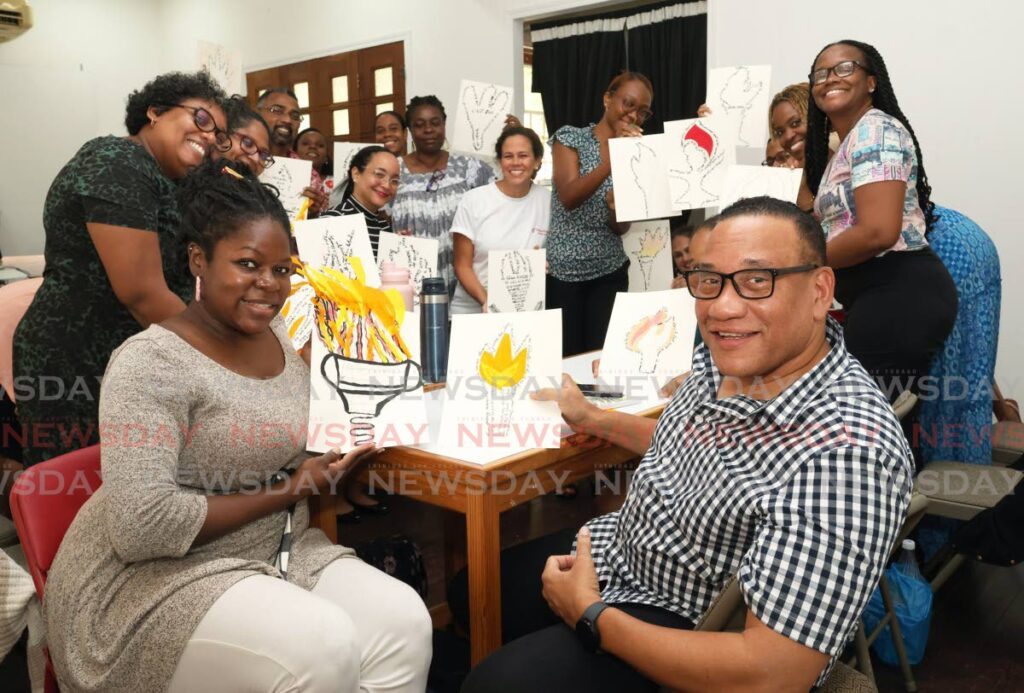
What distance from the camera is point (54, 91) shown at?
308 inches

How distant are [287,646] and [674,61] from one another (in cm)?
500

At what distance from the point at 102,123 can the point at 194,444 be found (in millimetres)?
7853

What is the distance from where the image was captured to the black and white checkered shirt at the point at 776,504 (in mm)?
1098

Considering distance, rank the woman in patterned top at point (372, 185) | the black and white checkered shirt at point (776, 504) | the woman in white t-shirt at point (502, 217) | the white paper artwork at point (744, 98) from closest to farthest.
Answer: the black and white checkered shirt at point (776, 504) < the woman in patterned top at point (372, 185) < the white paper artwork at point (744, 98) < the woman in white t-shirt at point (502, 217)

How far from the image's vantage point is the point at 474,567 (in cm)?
164

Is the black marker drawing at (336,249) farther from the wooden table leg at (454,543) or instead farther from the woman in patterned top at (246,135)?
the wooden table leg at (454,543)

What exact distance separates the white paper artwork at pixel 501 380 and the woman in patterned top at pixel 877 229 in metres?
0.99

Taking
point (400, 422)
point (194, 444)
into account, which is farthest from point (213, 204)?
point (400, 422)

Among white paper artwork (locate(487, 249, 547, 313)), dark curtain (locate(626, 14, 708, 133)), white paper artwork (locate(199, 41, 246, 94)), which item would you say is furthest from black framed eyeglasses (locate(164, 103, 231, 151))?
dark curtain (locate(626, 14, 708, 133))

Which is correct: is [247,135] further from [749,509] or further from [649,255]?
[749,509]

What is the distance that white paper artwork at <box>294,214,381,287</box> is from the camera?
2.27 metres

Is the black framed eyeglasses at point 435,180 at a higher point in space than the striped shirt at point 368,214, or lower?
higher

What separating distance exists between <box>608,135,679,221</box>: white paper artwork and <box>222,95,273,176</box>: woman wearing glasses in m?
1.34

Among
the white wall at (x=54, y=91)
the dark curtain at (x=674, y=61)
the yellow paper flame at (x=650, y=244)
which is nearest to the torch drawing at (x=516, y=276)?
the yellow paper flame at (x=650, y=244)
